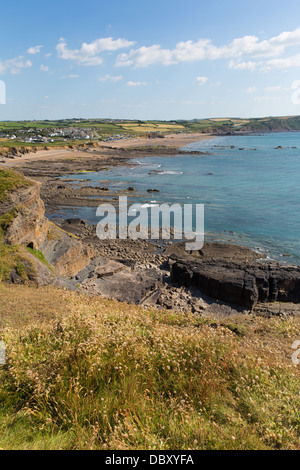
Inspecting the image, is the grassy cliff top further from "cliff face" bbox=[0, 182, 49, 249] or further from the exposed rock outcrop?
the exposed rock outcrop

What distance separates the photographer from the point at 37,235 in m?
17.0

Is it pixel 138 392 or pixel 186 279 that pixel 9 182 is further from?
pixel 138 392

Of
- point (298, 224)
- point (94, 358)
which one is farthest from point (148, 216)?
point (94, 358)

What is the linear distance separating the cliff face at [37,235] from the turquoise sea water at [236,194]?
15.1 metres

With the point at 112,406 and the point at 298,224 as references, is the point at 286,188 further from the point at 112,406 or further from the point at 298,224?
the point at 112,406

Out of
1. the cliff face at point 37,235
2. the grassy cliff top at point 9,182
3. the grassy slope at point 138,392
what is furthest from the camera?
the grassy cliff top at point 9,182

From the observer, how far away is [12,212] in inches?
617

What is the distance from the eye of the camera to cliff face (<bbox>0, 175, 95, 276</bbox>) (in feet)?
50.9

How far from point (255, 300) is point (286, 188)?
40.0 meters

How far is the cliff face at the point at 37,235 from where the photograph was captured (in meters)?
15.5

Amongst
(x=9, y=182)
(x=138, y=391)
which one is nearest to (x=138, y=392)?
(x=138, y=391)

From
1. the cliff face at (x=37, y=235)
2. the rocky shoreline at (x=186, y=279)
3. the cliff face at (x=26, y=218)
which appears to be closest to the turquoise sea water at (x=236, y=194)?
the rocky shoreline at (x=186, y=279)

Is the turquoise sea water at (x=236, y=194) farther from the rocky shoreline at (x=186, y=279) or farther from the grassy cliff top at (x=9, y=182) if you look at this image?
the grassy cliff top at (x=9, y=182)

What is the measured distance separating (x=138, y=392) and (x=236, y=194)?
150 ft
